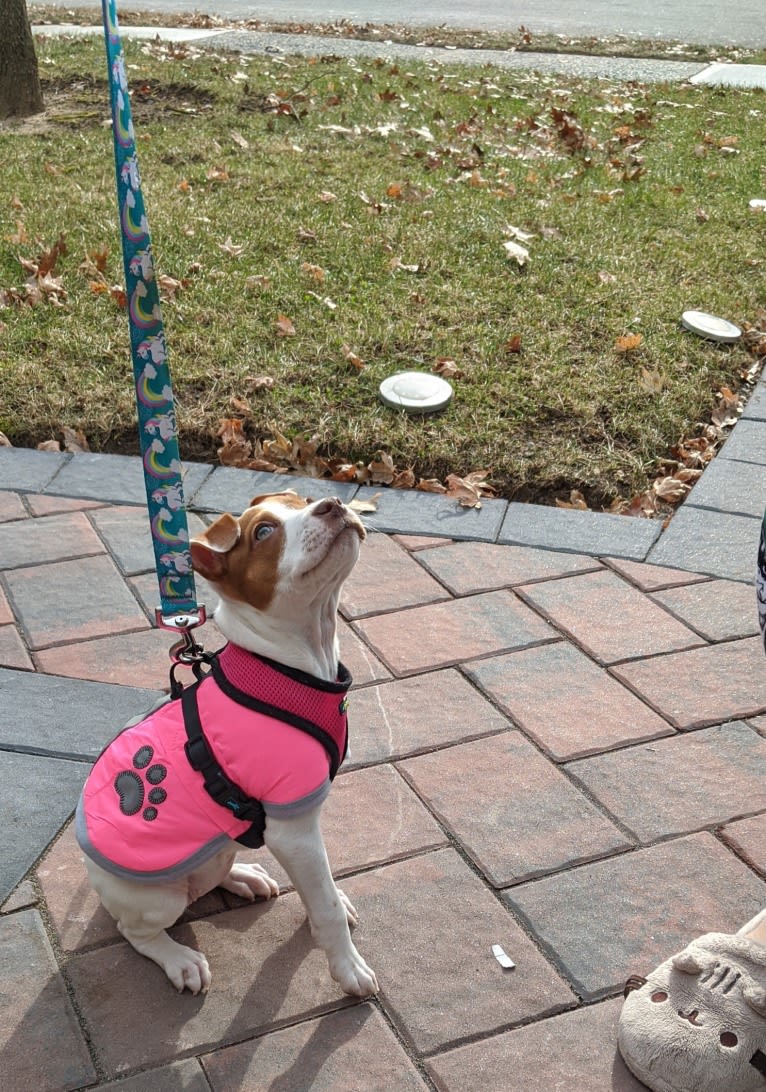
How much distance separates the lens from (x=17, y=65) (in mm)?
9023

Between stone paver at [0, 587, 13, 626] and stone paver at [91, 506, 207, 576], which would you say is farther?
stone paver at [91, 506, 207, 576]

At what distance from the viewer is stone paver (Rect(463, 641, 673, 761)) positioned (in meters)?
3.29

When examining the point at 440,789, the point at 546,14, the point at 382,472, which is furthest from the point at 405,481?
the point at 546,14

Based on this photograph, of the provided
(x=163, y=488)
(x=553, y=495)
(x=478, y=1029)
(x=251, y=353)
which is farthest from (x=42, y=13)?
(x=478, y=1029)

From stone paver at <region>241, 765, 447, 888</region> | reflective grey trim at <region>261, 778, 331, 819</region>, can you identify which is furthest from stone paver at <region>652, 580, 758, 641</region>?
reflective grey trim at <region>261, 778, 331, 819</region>

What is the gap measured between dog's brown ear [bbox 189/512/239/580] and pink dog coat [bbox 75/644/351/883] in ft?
0.67

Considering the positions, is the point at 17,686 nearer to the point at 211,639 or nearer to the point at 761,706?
the point at 211,639

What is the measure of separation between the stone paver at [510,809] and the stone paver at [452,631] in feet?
1.43

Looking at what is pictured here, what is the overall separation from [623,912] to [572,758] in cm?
56

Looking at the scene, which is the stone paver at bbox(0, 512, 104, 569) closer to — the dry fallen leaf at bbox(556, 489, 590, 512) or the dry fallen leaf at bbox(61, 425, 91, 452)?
the dry fallen leaf at bbox(61, 425, 91, 452)

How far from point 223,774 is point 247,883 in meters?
0.52

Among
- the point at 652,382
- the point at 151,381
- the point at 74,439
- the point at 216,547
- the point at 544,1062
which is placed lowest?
the point at 544,1062

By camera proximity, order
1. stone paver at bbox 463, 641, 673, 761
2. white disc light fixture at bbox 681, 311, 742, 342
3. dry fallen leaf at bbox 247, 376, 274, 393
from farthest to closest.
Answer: white disc light fixture at bbox 681, 311, 742, 342 → dry fallen leaf at bbox 247, 376, 274, 393 → stone paver at bbox 463, 641, 673, 761

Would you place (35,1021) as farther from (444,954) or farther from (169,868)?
(444,954)
